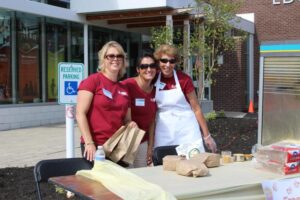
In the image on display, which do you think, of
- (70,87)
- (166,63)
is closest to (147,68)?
(166,63)

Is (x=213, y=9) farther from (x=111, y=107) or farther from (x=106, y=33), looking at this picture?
(x=111, y=107)

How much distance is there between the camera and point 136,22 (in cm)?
1636

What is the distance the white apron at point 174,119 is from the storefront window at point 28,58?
9.40 meters

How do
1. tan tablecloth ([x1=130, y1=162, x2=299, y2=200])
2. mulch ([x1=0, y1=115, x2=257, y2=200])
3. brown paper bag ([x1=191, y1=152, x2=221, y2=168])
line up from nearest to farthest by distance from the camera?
tan tablecloth ([x1=130, y1=162, x2=299, y2=200]) < brown paper bag ([x1=191, y1=152, x2=221, y2=168]) < mulch ([x1=0, y1=115, x2=257, y2=200])

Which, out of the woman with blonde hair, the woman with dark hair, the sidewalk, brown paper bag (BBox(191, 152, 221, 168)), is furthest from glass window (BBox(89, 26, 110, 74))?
brown paper bag (BBox(191, 152, 221, 168))

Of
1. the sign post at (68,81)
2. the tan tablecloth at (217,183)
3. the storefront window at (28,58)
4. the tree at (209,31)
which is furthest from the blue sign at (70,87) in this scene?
the storefront window at (28,58)

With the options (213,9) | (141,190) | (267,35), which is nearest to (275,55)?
(141,190)

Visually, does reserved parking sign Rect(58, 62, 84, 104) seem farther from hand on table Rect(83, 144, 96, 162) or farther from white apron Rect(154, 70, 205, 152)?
hand on table Rect(83, 144, 96, 162)

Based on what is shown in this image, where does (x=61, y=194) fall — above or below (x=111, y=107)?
below

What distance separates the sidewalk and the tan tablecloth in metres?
4.73

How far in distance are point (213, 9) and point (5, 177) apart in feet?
23.5

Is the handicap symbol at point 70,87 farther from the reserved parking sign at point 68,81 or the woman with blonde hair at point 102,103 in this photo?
the woman with blonde hair at point 102,103

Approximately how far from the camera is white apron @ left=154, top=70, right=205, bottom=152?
4254 millimetres

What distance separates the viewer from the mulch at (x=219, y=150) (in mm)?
5438
